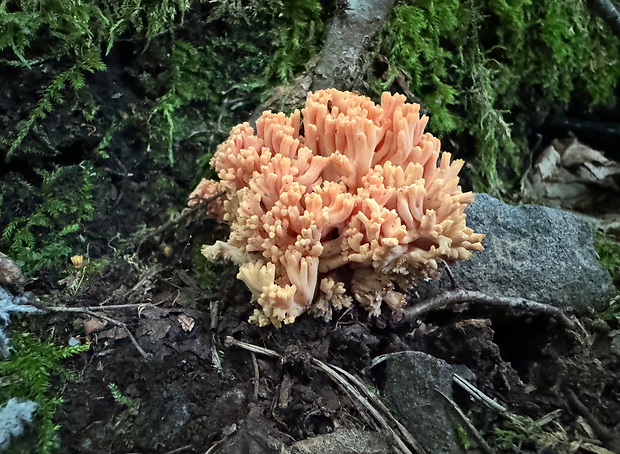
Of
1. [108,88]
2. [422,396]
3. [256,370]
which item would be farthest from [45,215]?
[422,396]

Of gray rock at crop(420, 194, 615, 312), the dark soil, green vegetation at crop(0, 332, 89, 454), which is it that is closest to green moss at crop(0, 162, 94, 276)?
the dark soil

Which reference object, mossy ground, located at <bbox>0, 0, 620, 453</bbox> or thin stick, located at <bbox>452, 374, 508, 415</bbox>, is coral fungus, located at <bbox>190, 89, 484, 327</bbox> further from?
thin stick, located at <bbox>452, 374, 508, 415</bbox>

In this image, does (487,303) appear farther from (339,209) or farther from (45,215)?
(45,215)

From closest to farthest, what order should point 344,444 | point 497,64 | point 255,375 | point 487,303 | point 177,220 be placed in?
point 344,444 < point 255,375 < point 487,303 < point 177,220 < point 497,64

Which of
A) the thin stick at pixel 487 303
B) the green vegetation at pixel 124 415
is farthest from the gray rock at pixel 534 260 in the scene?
the green vegetation at pixel 124 415

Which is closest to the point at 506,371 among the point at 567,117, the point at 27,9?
the point at 567,117
